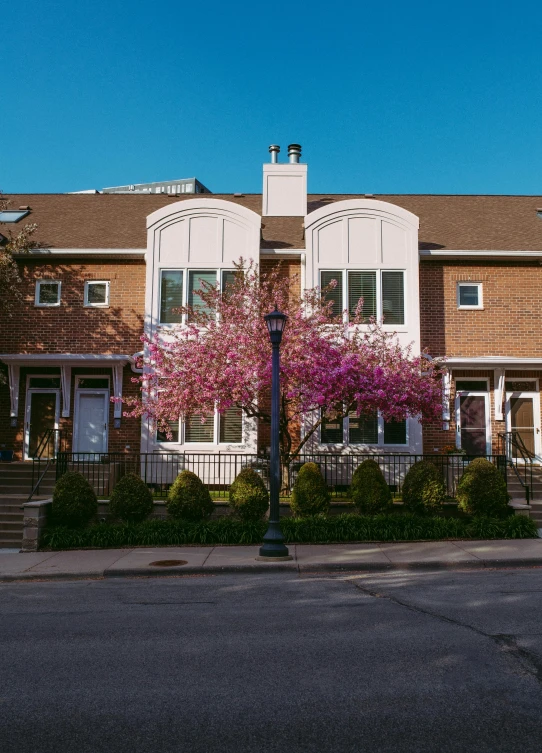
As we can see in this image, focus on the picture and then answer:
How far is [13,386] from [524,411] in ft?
45.0

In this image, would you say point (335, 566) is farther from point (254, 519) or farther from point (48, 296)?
point (48, 296)

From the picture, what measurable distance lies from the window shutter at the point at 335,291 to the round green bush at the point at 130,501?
284 inches

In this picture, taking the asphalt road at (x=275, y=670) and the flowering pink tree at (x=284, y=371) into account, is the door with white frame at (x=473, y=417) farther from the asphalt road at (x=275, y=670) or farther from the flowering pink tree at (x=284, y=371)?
the asphalt road at (x=275, y=670)

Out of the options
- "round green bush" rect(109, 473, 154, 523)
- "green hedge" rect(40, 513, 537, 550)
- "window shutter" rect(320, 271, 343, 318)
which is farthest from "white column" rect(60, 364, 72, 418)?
"window shutter" rect(320, 271, 343, 318)

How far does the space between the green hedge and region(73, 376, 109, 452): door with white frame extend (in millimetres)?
5339

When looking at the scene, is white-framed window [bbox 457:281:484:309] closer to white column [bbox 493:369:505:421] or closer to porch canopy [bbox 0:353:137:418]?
white column [bbox 493:369:505:421]

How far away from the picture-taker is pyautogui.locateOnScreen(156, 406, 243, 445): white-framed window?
1759 centimetres

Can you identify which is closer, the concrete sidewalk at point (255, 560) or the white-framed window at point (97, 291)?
the concrete sidewalk at point (255, 560)

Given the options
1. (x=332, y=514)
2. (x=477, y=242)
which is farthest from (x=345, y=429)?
(x=477, y=242)

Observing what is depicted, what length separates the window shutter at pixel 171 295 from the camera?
1812 cm

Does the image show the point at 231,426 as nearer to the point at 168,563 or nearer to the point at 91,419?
the point at 91,419

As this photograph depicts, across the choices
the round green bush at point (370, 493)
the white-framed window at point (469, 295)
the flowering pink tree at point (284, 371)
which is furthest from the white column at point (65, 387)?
the white-framed window at point (469, 295)

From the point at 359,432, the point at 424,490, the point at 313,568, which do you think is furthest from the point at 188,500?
the point at 359,432

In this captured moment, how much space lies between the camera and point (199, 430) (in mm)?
17656
